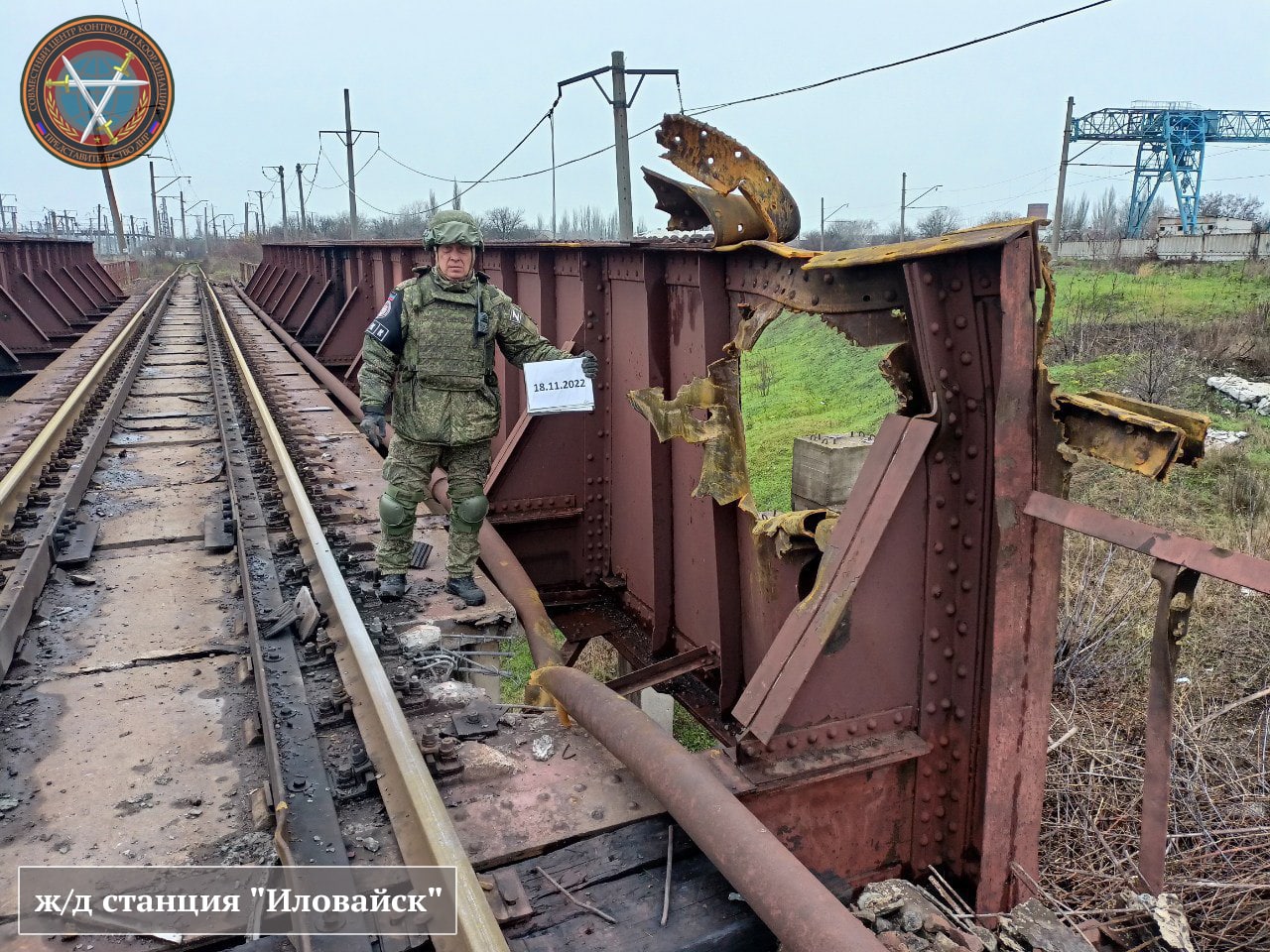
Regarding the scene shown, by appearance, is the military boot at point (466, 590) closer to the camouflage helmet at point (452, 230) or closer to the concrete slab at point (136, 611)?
the concrete slab at point (136, 611)

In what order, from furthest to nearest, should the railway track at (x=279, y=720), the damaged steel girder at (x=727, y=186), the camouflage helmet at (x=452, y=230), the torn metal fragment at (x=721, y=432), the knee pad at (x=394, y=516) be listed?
the knee pad at (x=394, y=516), the camouflage helmet at (x=452, y=230), the torn metal fragment at (x=721, y=432), the damaged steel girder at (x=727, y=186), the railway track at (x=279, y=720)

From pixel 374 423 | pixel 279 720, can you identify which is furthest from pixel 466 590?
pixel 279 720

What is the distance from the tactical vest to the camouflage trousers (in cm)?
36

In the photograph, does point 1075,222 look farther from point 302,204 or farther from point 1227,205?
point 302,204

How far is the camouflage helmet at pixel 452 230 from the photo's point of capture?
4391 millimetres

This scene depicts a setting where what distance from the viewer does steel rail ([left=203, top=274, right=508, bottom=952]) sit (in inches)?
93.5

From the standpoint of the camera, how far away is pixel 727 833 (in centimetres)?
255

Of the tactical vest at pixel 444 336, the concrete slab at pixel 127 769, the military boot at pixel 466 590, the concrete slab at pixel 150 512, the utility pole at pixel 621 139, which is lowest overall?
the concrete slab at pixel 127 769

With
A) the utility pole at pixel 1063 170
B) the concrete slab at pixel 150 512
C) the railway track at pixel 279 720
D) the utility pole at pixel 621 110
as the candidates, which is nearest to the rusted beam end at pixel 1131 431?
the railway track at pixel 279 720

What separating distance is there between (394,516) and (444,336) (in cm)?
97

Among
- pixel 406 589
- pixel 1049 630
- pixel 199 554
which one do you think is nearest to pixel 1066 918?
pixel 1049 630

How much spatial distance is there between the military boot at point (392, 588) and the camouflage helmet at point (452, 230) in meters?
1.69

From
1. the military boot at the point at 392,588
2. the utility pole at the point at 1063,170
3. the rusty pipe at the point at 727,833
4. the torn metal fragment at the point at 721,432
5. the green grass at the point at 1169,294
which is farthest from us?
the utility pole at the point at 1063,170

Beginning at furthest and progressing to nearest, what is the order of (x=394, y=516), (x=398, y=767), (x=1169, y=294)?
(x=1169, y=294)
(x=394, y=516)
(x=398, y=767)
